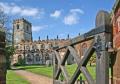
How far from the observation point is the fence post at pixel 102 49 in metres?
3.16

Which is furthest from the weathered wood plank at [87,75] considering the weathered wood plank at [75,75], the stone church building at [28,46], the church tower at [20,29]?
the church tower at [20,29]

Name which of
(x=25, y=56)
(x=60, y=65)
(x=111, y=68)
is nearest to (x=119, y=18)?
(x=111, y=68)

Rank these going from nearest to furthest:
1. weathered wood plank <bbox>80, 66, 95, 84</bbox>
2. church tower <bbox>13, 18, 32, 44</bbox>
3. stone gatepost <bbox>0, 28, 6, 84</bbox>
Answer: weathered wood plank <bbox>80, 66, 95, 84</bbox> < stone gatepost <bbox>0, 28, 6, 84</bbox> < church tower <bbox>13, 18, 32, 44</bbox>

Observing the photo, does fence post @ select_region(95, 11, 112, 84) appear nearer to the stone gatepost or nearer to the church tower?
the stone gatepost

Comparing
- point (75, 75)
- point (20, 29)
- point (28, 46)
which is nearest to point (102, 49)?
point (75, 75)

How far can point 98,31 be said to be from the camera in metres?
3.34

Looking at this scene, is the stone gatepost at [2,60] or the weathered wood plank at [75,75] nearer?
the weathered wood plank at [75,75]

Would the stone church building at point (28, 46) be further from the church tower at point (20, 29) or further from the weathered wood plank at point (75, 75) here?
the weathered wood plank at point (75, 75)

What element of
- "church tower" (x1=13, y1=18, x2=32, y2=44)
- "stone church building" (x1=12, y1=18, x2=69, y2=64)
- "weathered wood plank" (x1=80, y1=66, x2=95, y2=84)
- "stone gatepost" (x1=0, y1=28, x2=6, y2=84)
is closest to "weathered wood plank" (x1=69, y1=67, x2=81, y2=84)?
"weathered wood plank" (x1=80, y1=66, x2=95, y2=84)

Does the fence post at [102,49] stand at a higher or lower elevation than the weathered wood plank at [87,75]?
higher

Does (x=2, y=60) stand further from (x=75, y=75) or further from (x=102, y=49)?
(x=102, y=49)

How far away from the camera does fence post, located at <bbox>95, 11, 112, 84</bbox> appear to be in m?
3.16

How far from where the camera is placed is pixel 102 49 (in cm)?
319

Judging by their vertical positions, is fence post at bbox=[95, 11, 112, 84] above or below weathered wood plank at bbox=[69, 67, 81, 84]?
above
